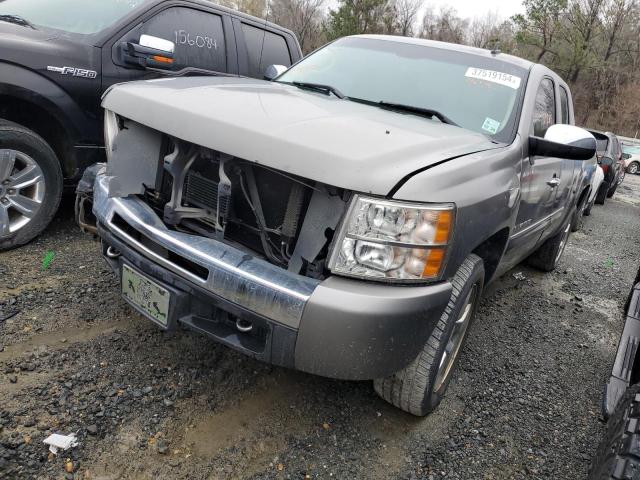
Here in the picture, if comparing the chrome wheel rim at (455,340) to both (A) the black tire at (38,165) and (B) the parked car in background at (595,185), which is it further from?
(B) the parked car in background at (595,185)

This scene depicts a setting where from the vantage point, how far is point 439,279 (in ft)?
6.15

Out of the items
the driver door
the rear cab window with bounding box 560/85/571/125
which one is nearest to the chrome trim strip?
the driver door

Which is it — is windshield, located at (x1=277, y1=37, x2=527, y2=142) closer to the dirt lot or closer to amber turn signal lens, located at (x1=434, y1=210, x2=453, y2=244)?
amber turn signal lens, located at (x1=434, y1=210, x2=453, y2=244)

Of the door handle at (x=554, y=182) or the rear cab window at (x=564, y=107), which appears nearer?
the door handle at (x=554, y=182)

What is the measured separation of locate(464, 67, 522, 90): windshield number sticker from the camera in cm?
291

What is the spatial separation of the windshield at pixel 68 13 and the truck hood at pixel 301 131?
5.53 feet

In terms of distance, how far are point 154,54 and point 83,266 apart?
162 cm

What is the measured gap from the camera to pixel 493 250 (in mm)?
2627

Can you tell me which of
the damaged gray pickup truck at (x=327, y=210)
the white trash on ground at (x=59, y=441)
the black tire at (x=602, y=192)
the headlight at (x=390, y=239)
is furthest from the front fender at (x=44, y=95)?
the black tire at (x=602, y=192)

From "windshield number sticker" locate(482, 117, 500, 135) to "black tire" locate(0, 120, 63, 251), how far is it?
2812mm

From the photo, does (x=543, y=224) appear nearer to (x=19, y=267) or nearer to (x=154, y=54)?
(x=154, y=54)

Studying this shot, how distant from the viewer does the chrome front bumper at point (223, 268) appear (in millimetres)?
1754

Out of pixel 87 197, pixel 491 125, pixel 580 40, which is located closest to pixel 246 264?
pixel 87 197

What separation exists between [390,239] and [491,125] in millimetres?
1289
